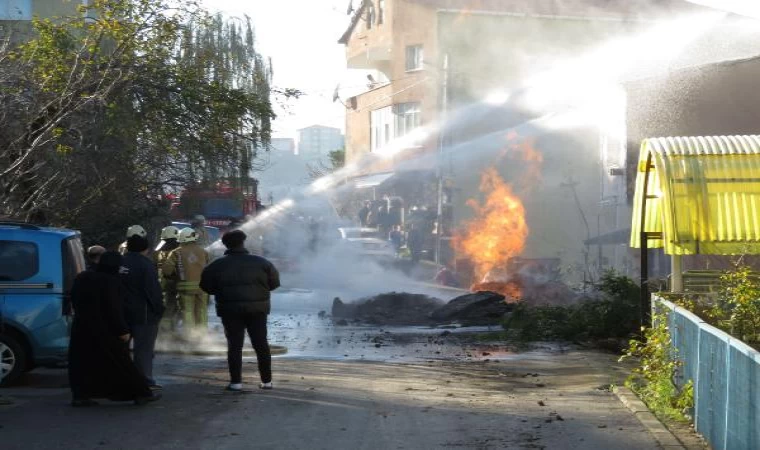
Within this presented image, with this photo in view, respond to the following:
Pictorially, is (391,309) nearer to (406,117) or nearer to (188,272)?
(188,272)

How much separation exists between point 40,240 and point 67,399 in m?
1.74

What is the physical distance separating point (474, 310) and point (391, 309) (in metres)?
2.21

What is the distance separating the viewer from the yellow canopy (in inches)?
467

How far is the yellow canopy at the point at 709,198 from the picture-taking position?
11859 mm

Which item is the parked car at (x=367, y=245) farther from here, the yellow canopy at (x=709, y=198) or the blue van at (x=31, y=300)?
the blue van at (x=31, y=300)

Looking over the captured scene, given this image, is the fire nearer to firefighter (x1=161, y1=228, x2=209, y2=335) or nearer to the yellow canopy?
firefighter (x1=161, y1=228, x2=209, y2=335)

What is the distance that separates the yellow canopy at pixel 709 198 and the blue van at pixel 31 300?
630 cm

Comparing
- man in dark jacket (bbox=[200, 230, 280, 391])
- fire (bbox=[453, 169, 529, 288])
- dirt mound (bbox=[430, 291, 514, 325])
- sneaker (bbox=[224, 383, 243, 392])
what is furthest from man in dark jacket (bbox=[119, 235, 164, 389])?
fire (bbox=[453, 169, 529, 288])

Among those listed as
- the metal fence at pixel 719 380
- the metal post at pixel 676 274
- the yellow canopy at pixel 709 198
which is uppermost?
the yellow canopy at pixel 709 198

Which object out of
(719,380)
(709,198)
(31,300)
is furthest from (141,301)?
(709,198)

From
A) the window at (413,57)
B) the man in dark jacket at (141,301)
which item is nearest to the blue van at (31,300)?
the man in dark jacket at (141,301)

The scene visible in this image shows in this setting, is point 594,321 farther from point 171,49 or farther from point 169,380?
point 171,49

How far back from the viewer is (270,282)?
11.1 meters

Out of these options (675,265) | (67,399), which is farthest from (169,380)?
(675,265)
